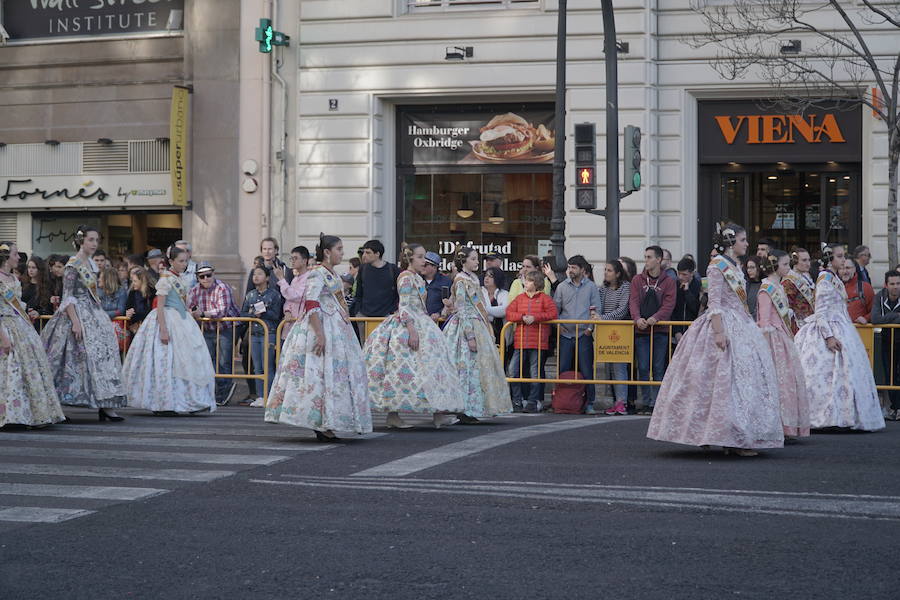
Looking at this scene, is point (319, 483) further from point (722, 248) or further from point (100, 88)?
point (100, 88)

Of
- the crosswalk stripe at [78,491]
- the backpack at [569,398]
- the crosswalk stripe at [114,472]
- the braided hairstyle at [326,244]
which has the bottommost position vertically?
the crosswalk stripe at [78,491]

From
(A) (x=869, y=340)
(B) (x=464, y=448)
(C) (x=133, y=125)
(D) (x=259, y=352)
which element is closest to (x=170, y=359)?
(D) (x=259, y=352)

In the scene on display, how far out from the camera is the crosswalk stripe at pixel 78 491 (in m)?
8.92

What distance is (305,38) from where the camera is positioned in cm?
2353

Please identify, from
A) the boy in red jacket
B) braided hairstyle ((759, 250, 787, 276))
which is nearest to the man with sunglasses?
the boy in red jacket

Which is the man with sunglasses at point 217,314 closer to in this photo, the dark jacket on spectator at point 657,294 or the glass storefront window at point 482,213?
the dark jacket on spectator at point 657,294

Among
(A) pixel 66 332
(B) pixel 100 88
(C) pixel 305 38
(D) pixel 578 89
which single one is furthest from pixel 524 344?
(B) pixel 100 88

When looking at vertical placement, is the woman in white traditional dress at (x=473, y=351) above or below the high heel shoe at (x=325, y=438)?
above

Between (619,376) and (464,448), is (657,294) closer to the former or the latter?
(619,376)

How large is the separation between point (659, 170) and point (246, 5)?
300 inches

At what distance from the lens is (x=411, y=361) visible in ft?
43.4

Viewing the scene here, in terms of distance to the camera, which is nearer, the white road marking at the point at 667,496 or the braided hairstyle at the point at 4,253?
the white road marking at the point at 667,496

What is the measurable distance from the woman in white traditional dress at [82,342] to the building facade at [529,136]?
9538 mm

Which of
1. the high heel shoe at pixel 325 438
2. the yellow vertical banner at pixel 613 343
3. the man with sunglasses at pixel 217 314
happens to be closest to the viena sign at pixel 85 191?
the man with sunglasses at pixel 217 314
